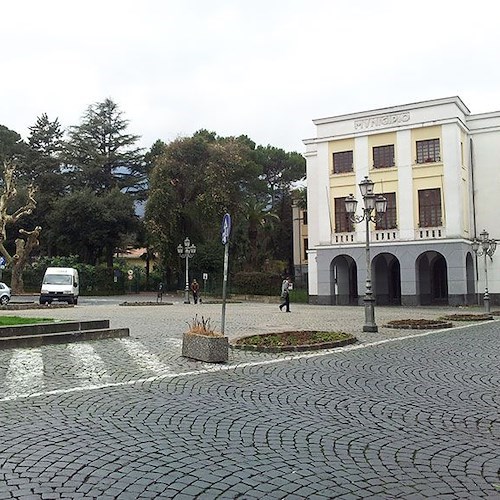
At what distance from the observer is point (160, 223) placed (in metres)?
50.9

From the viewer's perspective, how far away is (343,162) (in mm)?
41344

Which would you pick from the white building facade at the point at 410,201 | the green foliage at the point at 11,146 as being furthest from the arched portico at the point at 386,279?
the green foliage at the point at 11,146

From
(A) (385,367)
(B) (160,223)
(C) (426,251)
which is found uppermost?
(B) (160,223)

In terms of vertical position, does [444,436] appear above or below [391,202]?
below

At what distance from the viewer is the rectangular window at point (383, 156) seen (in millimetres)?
39594

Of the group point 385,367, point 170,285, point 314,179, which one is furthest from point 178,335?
point 170,285

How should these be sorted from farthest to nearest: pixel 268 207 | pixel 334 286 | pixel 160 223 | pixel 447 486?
pixel 268 207 → pixel 160 223 → pixel 334 286 → pixel 447 486

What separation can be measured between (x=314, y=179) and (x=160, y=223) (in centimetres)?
1478

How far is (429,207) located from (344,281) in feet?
26.8

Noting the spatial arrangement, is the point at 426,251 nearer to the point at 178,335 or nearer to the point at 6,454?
the point at 178,335

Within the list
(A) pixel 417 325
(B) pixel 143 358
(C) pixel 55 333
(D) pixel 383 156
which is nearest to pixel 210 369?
(B) pixel 143 358

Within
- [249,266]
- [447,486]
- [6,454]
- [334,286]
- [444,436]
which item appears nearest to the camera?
[447,486]

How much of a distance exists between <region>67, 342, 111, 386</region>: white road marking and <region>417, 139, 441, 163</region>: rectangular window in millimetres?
30106

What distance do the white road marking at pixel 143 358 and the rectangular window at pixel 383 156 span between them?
95.3ft
